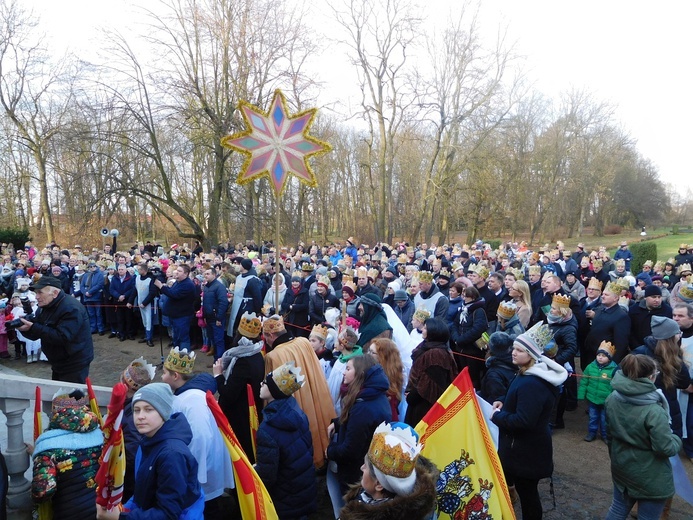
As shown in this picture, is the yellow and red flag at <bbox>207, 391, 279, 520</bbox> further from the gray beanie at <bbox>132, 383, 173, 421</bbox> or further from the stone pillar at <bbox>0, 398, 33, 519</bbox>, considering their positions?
the stone pillar at <bbox>0, 398, 33, 519</bbox>

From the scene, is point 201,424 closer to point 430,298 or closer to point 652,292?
point 430,298

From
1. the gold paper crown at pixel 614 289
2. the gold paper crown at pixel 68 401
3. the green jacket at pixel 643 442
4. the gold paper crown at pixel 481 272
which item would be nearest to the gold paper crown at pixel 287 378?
the gold paper crown at pixel 68 401

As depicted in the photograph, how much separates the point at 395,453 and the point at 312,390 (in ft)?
8.79

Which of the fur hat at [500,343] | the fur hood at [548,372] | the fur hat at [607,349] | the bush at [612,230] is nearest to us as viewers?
the fur hood at [548,372]

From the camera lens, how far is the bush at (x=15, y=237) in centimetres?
2781

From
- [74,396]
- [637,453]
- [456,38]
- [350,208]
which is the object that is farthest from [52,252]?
[350,208]

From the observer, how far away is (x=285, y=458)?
11.8 ft

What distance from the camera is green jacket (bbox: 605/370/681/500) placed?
359 cm

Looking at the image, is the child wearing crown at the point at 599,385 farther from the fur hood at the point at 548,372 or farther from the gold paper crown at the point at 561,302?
the fur hood at the point at 548,372

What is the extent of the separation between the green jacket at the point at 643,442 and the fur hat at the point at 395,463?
7.50ft

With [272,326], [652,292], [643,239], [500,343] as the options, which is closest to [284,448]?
[272,326]

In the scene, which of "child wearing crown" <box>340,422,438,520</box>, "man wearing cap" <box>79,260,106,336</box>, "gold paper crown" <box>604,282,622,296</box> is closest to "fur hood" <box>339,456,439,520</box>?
"child wearing crown" <box>340,422,438,520</box>

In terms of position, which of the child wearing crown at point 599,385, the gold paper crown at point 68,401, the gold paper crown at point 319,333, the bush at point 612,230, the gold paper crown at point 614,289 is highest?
the bush at point 612,230

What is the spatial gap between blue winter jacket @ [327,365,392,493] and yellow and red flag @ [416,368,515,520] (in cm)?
37
